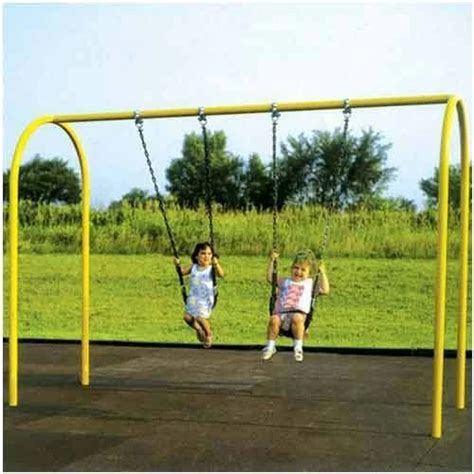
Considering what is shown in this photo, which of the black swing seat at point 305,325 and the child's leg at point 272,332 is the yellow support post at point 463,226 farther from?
the child's leg at point 272,332

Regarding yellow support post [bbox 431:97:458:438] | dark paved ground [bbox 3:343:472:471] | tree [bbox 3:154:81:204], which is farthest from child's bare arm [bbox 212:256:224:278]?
tree [bbox 3:154:81:204]

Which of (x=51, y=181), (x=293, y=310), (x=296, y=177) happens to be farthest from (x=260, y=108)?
(x=51, y=181)

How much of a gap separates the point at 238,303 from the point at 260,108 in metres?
4.54

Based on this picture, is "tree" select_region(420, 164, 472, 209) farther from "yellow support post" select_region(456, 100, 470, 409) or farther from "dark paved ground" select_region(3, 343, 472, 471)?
"yellow support post" select_region(456, 100, 470, 409)

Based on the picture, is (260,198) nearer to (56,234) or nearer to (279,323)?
(56,234)

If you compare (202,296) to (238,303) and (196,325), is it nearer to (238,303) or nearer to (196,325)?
(196,325)

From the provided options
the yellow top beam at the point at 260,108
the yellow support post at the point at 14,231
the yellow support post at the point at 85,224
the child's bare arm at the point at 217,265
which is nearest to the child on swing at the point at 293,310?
the child's bare arm at the point at 217,265

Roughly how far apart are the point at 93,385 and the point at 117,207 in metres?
3.69

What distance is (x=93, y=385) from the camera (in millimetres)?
6543

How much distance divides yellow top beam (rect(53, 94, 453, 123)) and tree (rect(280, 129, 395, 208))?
12.3 feet

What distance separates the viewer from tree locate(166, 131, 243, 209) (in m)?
9.67

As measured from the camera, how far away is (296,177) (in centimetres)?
917

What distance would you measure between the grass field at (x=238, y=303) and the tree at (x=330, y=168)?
29.0 inches

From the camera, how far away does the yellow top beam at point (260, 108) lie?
5043 millimetres
